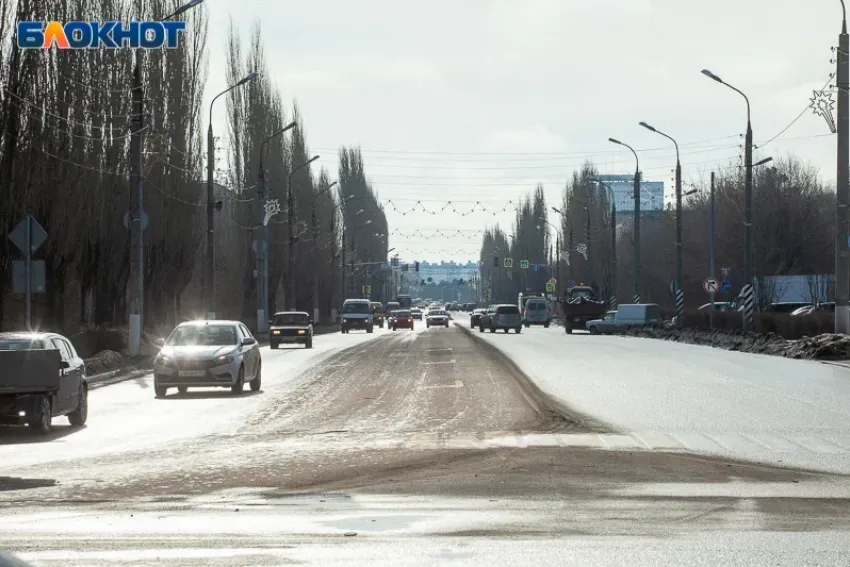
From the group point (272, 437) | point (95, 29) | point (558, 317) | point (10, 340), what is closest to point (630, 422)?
point (272, 437)

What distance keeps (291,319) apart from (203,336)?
2891 centimetres

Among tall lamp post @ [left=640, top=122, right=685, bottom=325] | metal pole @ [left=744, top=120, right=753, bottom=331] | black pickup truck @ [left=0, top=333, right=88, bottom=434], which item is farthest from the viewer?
tall lamp post @ [left=640, top=122, right=685, bottom=325]

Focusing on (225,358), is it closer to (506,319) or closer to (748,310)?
(748,310)

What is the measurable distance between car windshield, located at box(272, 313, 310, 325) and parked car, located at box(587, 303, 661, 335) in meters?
23.6

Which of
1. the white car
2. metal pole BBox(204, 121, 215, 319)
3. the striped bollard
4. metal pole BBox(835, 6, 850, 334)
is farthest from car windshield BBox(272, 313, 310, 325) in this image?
the white car

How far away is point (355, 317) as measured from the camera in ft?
279

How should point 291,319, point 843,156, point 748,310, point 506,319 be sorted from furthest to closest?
point 506,319 < point 291,319 < point 748,310 < point 843,156

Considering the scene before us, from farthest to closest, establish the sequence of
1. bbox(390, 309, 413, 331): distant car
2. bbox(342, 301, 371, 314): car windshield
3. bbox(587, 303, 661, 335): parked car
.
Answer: bbox(390, 309, 413, 331): distant car < bbox(342, 301, 371, 314): car windshield < bbox(587, 303, 661, 335): parked car

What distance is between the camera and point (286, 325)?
56062 millimetres

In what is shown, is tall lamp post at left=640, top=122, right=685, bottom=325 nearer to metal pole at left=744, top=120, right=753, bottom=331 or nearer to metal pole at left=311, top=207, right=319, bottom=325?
metal pole at left=744, top=120, right=753, bottom=331

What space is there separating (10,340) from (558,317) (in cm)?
10422

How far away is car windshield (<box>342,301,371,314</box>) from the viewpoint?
85.2 m

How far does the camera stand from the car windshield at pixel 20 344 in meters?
19.1

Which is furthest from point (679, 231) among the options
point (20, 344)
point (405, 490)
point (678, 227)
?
point (405, 490)
